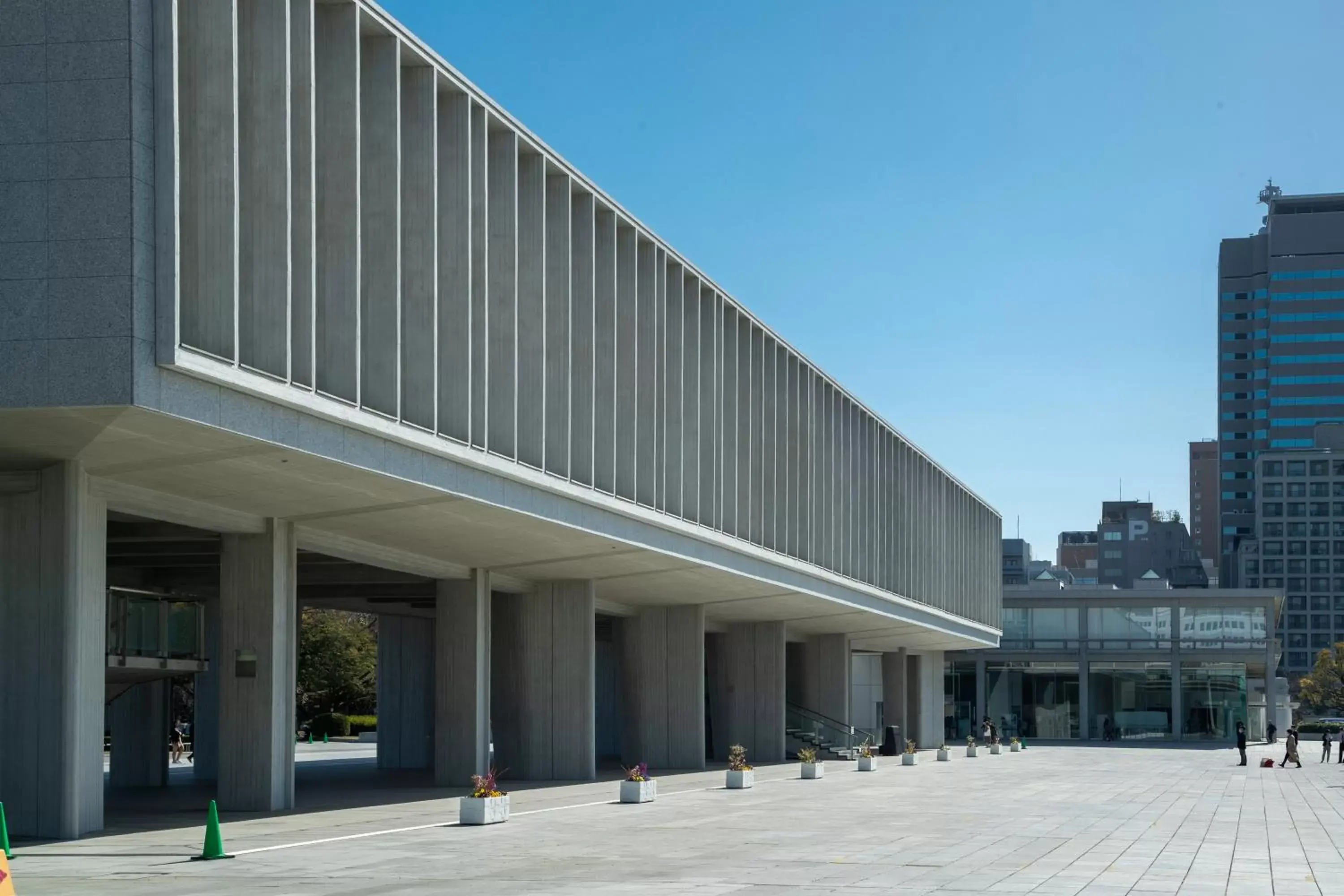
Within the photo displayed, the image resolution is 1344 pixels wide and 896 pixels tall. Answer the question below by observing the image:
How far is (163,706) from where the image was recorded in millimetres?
42156

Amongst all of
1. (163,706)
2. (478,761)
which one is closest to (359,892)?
(478,761)

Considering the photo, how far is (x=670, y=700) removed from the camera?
46844 mm

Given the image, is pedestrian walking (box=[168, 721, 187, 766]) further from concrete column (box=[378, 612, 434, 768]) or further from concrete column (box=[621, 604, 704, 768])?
concrete column (box=[621, 604, 704, 768])

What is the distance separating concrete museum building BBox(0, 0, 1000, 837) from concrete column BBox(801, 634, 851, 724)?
15862 millimetres

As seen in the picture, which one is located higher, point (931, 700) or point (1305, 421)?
point (1305, 421)

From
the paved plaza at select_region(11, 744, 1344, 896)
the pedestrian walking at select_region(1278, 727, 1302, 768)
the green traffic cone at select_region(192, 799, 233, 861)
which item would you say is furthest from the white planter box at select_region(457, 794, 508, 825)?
the pedestrian walking at select_region(1278, 727, 1302, 768)

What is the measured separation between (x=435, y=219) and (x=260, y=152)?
475cm

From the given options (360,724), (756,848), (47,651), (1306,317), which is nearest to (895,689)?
(360,724)

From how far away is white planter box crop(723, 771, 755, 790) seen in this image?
36.3m

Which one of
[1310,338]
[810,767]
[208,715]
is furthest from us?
[1310,338]

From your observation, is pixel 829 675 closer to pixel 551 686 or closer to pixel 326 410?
pixel 551 686

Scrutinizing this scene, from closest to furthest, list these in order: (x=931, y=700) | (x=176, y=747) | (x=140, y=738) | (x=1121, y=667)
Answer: (x=140, y=738), (x=176, y=747), (x=931, y=700), (x=1121, y=667)

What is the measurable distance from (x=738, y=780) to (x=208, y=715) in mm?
16921

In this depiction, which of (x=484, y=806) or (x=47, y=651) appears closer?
(x=47, y=651)
